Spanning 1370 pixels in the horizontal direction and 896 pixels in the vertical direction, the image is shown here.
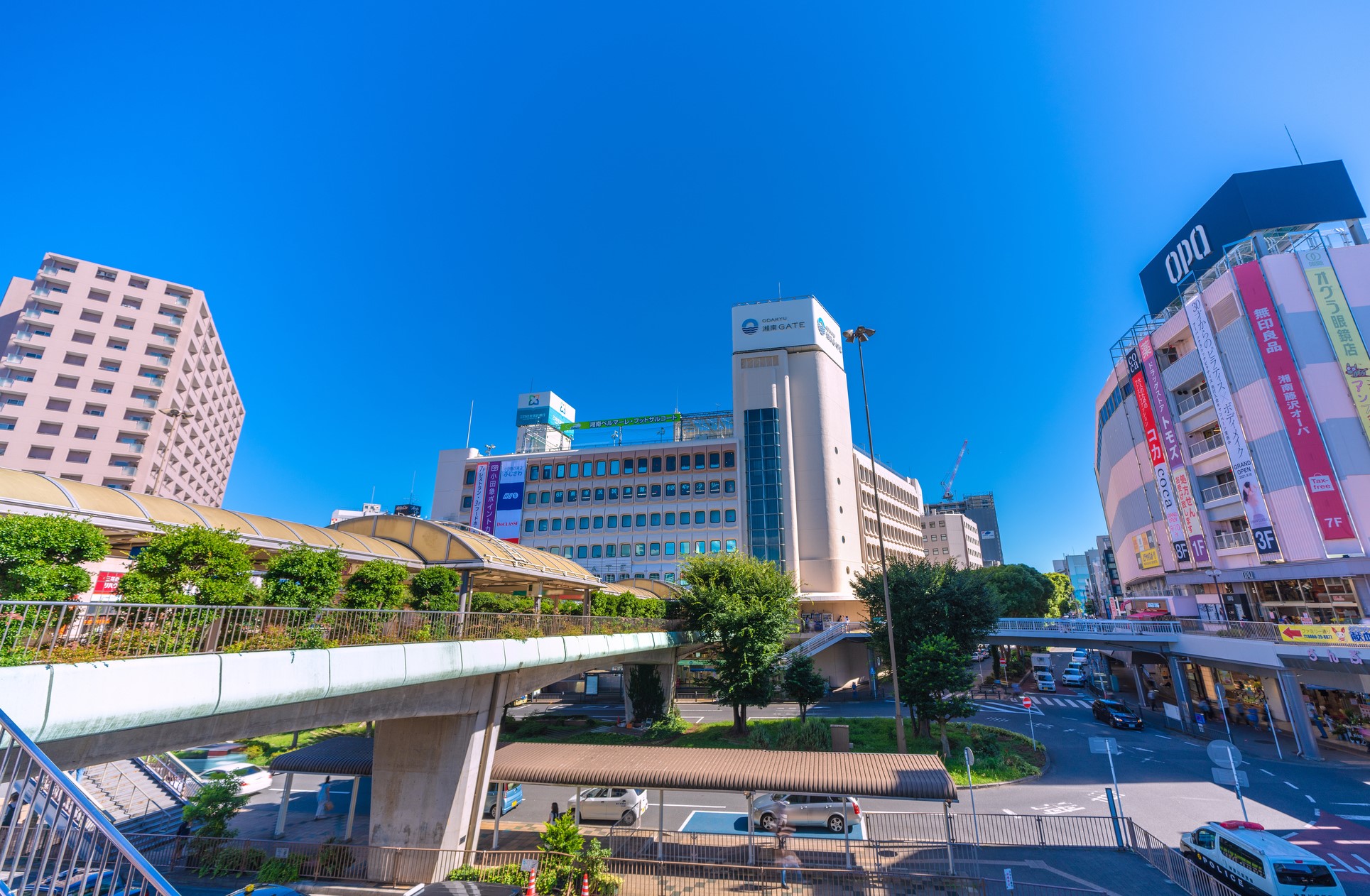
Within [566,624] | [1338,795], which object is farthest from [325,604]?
[1338,795]

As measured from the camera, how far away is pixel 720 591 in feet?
115

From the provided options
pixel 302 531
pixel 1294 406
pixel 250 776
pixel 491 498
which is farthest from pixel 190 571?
pixel 491 498

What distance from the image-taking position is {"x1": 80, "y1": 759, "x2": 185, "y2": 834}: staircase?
21.9 meters

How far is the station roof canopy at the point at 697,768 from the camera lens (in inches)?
667

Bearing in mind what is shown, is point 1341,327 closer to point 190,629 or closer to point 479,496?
point 190,629

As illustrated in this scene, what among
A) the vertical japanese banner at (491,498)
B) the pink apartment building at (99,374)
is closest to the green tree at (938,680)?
the vertical japanese banner at (491,498)

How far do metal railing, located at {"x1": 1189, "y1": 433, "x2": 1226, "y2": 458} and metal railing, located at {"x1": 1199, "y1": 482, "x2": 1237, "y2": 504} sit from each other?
228 centimetres

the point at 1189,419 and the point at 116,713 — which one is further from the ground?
the point at 1189,419

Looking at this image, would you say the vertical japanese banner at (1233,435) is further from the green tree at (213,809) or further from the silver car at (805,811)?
the green tree at (213,809)

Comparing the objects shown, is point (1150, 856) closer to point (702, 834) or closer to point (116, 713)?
point (702, 834)

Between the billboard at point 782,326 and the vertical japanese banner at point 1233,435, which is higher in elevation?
the billboard at point 782,326

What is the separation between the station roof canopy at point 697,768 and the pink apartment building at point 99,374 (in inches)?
2114

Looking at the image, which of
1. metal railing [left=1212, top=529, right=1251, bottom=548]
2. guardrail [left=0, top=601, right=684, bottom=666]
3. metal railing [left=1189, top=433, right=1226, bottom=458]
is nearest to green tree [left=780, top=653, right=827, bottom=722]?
guardrail [left=0, top=601, right=684, bottom=666]

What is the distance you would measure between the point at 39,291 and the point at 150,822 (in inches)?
2811
